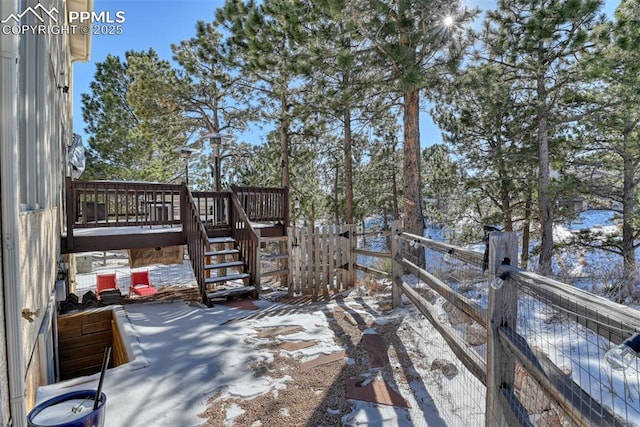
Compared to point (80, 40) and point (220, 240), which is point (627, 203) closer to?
point (220, 240)

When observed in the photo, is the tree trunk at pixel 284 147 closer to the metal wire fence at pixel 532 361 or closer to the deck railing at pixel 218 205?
the deck railing at pixel 218 205

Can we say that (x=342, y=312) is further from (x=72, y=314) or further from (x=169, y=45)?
(x=169, y=45)

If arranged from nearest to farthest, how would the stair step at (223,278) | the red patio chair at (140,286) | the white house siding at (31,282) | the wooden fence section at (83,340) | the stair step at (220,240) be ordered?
the white house siding at (31,282), the wooden fence section at (83,340), the stair step at (223,278), the stair step at (220,240), the red patio chair at (140,286)

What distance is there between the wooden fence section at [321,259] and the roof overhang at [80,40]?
5.46 meters

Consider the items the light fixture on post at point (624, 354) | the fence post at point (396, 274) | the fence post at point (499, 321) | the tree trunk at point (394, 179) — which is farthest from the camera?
the tree trunk at point (394, 179)

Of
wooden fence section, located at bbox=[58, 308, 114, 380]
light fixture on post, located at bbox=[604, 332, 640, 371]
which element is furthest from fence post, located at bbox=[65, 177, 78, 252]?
light fixture on post, located at bbox=[604, 332, 640, 371]

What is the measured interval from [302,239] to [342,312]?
2.01 meters

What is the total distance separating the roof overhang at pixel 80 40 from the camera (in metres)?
6.09

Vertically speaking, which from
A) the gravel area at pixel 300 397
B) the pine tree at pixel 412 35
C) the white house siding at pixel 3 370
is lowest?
the gravel area at pixel 300 397

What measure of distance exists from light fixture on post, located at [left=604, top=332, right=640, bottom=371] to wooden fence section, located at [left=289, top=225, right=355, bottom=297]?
5603 millimetres

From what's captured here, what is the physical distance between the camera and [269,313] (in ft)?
16.2

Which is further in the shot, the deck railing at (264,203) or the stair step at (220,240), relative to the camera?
the deck railing at (264,203)

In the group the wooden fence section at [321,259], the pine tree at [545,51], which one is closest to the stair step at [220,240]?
the wooden fence section at [321,259]

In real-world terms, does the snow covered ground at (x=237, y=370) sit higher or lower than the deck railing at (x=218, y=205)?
lower
